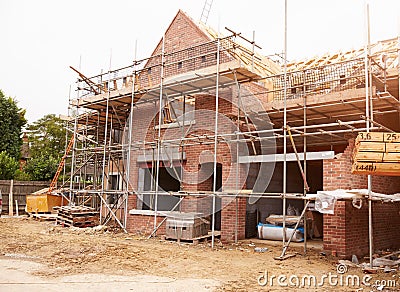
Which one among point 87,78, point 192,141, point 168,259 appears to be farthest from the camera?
point 87,78

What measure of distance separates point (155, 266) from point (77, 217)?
7.96 metres

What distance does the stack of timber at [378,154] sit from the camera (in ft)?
17.6

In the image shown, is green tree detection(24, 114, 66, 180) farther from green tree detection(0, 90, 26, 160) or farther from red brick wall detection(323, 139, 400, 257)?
red brick wall detection(323, 139, 400, 257)

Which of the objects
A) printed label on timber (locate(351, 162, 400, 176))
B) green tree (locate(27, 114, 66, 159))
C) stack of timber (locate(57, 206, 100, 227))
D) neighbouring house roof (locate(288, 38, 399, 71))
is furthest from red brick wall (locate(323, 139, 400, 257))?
green tree (locate(27, 114, 66, 159))

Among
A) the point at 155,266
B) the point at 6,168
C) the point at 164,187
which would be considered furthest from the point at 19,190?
the point at 155,266

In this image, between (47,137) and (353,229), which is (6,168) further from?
(353,229)

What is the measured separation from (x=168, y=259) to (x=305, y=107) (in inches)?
219

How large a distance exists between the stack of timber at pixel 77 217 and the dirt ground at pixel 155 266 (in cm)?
289

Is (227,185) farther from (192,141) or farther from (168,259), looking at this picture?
(168,259)

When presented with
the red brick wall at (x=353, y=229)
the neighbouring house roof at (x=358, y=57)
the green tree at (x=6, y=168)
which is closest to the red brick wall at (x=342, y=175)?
the red brick wall at (x=353, y=229)

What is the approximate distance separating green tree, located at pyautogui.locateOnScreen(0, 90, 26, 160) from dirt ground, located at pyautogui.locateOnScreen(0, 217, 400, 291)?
23.7 metres

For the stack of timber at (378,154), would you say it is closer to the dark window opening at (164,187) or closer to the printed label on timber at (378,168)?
the printed label on timber at (378,168)

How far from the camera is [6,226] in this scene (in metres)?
16.4

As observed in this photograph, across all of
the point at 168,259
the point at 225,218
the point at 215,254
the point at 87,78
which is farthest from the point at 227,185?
the point at 87,78
